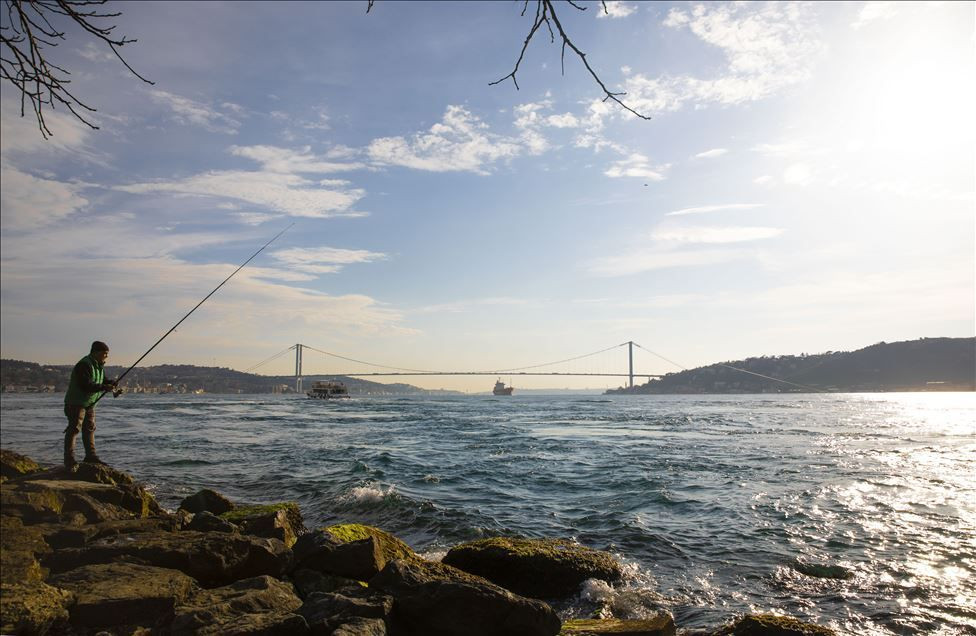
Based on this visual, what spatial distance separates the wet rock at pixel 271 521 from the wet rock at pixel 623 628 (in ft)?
8.67

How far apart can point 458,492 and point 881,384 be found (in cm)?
10246

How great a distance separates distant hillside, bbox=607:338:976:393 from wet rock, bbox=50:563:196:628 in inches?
4178

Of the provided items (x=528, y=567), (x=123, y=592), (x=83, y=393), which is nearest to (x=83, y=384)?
(x=83, y=393)

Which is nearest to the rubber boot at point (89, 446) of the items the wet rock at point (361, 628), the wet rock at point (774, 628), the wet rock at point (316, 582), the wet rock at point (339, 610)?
the wet rock at point (316, 582)

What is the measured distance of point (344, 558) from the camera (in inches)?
167

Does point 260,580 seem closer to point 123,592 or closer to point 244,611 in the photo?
point 244,611

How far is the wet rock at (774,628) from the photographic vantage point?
3.47 m

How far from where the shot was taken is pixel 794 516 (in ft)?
25.8

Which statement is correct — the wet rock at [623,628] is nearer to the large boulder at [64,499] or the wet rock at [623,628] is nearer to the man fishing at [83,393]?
the large boulder at [64,499]

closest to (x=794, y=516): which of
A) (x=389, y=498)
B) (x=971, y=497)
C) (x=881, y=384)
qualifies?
(x=971, y=497)

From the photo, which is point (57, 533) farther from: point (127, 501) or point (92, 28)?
point (92, 28)

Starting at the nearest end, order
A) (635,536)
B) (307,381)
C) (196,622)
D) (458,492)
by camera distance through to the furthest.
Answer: (196,622) < (635,536) < (458,492) < (307,381)

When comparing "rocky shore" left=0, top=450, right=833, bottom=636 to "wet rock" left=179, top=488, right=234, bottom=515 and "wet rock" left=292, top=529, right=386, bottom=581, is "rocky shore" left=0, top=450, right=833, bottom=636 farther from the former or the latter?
"wet rock" left=179, top=488, right=234, bottom=515

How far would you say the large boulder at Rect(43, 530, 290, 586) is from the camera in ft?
12.8
